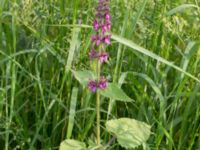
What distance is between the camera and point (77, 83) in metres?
1.99

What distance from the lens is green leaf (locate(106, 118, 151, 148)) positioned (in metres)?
1.51

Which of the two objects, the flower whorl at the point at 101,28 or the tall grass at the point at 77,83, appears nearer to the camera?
the flower whorl at the point at 101,28

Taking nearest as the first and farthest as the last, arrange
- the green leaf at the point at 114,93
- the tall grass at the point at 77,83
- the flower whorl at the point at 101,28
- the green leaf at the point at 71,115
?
1. the flower whorl at the point at 101,28
2. the green leaf at the point at 114,93
3. the green leaf at the point at 71,115
4. the tall grass at the point at 77,83

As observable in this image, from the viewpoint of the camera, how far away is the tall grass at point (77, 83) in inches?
72.2

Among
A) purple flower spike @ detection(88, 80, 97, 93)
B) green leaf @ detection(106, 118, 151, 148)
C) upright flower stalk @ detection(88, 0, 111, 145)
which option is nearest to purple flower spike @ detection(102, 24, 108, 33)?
upright flower stalk @ detection(88, 0, 111, 145)

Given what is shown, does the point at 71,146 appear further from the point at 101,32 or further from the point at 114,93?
the point at 101,32

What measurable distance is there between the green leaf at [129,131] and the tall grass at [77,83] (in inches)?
8.1

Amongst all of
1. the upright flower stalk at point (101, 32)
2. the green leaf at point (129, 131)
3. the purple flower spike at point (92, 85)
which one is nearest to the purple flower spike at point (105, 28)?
the upright flower stalk at point (101, 32)

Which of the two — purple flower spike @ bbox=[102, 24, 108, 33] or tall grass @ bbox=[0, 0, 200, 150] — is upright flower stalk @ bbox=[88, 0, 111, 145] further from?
tall grass @ bbox=[0, 0, 200, 150]

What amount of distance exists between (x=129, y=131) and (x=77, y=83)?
Answer: 1.70 ft

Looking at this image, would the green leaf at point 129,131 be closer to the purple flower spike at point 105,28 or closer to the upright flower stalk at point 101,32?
the upright flower stalk at point 101,32

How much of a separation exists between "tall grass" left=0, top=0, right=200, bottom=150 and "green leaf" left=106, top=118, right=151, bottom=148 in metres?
0.21

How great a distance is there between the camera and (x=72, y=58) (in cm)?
177

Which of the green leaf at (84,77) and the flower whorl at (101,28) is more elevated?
the flower whorl at (101,28)
